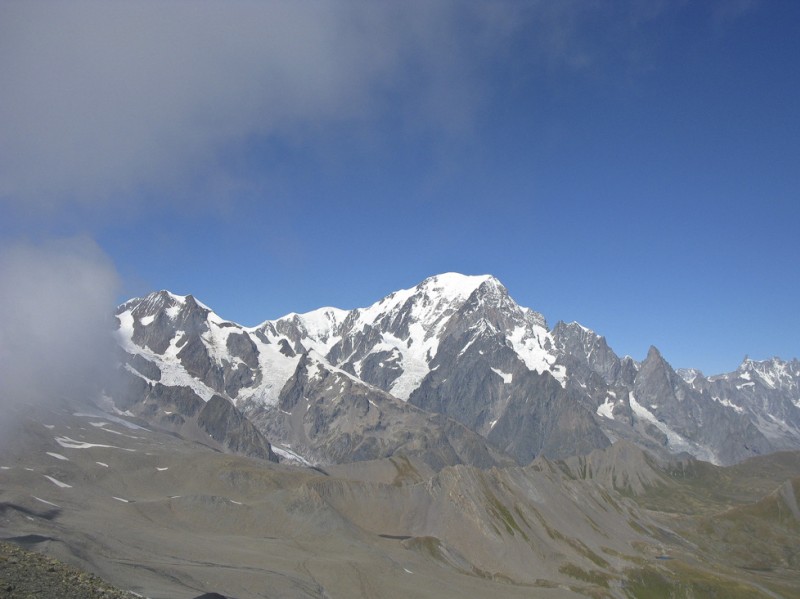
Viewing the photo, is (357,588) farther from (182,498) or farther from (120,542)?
(182,498)

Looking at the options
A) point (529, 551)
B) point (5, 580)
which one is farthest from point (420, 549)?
point (5, 580)

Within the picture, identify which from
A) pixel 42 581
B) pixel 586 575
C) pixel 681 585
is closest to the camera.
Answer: pixel 42 581

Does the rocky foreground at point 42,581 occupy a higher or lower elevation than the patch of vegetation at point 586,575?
lower

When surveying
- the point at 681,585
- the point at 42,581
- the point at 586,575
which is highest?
the point at 681,585

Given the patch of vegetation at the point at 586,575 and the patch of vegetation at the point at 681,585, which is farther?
the patch of vegetation at the point at 586,575

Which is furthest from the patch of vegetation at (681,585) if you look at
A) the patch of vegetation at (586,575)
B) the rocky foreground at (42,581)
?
the rocky foreground at (42,581)

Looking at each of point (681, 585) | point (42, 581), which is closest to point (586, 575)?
point (681, 585)

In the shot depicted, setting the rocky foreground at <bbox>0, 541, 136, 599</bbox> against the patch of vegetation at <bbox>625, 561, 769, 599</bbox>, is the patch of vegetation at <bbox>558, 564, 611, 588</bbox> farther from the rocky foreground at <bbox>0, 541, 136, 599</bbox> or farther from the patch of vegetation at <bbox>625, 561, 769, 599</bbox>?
the rocky foreground at <bbox>0, 541, 136, 599</bbox>

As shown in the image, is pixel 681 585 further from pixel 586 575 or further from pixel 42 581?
pixel 42 581

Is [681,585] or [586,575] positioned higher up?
[681,585]

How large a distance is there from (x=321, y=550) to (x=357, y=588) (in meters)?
37.2

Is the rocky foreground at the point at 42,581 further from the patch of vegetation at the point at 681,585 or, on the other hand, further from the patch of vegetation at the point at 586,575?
the patch of vegetation at the point at 681,585

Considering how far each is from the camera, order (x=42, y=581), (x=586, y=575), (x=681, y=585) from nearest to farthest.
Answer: (x=42, y=581), (x=681, y=585), (x=586, y=575)

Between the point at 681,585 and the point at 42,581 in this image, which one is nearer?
the point at 42,581
